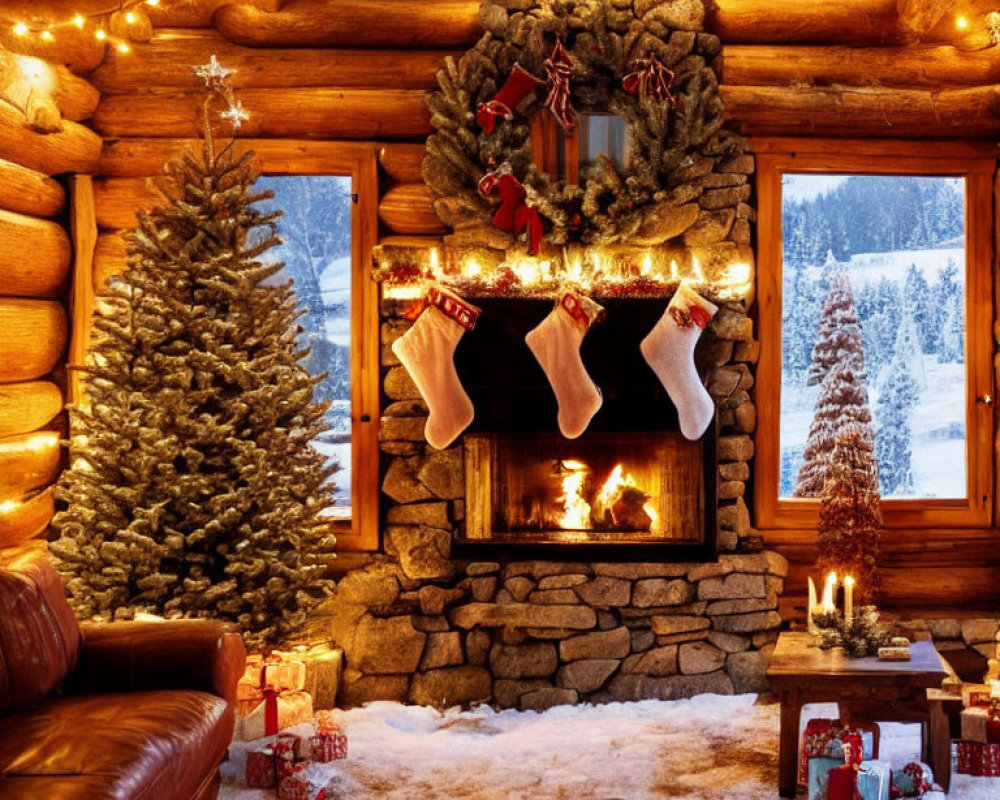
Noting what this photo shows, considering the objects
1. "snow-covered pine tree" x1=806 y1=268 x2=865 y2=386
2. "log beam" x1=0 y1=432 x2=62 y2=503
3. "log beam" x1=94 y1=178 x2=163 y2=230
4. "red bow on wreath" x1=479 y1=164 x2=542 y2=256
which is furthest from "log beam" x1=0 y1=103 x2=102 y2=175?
"snow-covered pine tree" x1=806 y1=268 x2=865 y2=386

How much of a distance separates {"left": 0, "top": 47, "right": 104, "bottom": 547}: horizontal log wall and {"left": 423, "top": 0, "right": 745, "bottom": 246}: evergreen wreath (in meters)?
1.68

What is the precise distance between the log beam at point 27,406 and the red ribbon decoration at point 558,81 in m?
2.72

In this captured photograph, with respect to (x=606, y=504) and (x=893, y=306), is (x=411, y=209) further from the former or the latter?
(x=893, y=306)

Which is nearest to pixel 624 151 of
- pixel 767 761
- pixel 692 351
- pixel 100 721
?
pixel 692 351

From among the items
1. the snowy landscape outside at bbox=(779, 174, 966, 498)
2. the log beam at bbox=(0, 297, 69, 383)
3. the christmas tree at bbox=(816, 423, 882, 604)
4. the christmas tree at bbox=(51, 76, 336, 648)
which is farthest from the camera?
the snowy landscape outside at bbox=(779, 174, 966, 498)

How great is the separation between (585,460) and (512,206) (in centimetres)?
126

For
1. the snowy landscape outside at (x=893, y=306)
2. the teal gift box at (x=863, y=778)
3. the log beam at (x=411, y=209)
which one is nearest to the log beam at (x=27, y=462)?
the log beam at (x=411, y=209)

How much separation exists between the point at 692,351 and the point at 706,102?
123cm

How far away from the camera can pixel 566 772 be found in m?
4.34

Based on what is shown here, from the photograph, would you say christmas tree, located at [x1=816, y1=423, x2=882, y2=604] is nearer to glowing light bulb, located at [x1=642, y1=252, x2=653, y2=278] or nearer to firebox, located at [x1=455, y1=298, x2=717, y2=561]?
firebox, located at [x1=455, y1=298, x2=717, y2=561]

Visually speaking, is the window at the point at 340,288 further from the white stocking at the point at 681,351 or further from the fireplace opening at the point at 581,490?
the white stocking at the point at 681,351

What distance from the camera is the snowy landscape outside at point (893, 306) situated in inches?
220

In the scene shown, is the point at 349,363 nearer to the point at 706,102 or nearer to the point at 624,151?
the point at 624,151

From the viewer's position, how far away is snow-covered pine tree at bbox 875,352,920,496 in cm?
565
